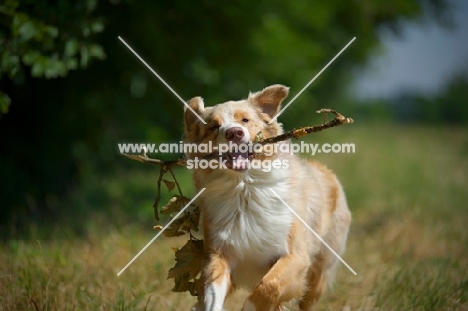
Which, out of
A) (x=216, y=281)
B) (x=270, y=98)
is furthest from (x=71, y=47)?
(x=216, y=281)

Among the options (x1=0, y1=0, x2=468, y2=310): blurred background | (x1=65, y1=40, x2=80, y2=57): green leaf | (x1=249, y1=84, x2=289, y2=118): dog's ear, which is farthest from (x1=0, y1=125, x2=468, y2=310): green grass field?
(x1=65, y1=40, x2=80, y2=57): green leaf

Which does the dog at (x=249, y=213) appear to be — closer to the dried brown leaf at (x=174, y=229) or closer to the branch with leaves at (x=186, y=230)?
the branch with leaves at (x=186, y=230)

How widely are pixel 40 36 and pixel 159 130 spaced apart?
503 cm

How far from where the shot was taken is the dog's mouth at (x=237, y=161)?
4.81 meters

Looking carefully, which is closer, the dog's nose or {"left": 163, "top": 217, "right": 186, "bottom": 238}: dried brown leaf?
the dog's nose

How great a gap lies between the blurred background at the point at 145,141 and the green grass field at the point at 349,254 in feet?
0.08

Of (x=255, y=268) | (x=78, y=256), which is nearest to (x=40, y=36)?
(x=78, y=256)

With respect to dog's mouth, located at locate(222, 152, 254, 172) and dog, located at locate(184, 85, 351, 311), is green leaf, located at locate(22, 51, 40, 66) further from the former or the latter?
dog's mouth, located at locate(222, 152, 254, 172)

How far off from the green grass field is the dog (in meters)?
0.78

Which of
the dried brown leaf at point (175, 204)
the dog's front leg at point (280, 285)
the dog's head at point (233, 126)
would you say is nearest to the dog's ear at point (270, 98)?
the dog's head at point (233, 126)

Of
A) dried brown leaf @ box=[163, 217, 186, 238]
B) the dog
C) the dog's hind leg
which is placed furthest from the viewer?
the dog's hind leg

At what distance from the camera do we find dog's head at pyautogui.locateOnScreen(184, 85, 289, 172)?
4.82 meters

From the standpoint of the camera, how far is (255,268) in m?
4.92

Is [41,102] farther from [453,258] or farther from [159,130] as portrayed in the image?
[453,258]
